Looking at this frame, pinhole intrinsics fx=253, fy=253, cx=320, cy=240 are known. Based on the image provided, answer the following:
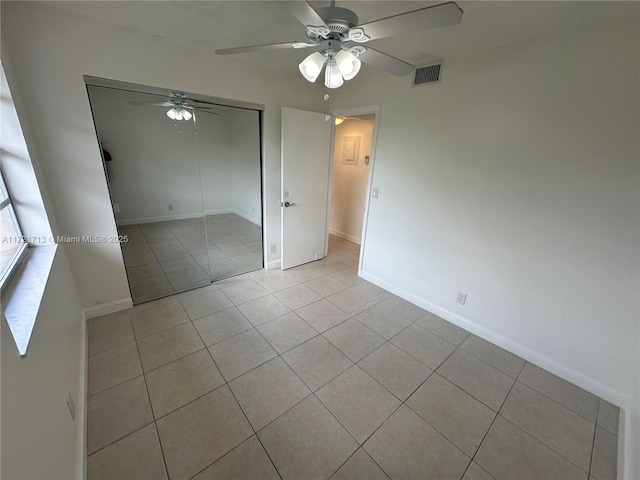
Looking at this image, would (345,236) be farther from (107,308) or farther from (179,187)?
(107,308)

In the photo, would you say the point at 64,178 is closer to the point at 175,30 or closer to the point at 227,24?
the point at 175,30

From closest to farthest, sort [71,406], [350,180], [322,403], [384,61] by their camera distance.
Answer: [71,406] → [384,61] → [322,403] → [350,180]

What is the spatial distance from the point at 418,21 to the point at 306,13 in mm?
446

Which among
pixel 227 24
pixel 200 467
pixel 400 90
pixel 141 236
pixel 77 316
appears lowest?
pixel 200 467

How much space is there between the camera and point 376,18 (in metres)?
1.66

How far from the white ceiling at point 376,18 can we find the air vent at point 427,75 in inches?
3.1

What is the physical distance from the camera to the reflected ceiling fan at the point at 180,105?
7.47ft

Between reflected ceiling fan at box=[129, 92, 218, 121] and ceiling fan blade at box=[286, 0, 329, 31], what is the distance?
1714mm

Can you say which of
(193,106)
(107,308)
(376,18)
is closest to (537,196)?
(376,18)

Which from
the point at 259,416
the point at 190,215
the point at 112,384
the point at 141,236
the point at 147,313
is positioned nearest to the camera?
the point at 259,416

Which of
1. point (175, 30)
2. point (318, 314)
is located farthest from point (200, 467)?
point (175, 30)

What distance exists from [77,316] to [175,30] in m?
2.32

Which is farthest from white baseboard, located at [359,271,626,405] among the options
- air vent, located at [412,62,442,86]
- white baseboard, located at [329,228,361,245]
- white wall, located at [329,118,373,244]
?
air vent, located at [412,62,442,86]

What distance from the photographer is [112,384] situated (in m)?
1.66
